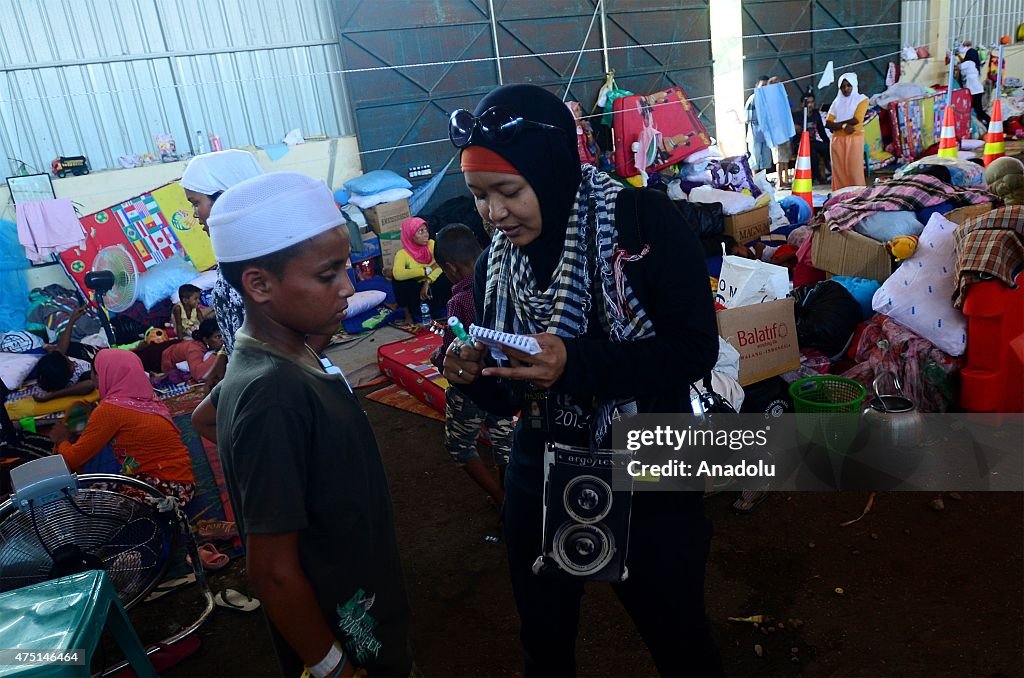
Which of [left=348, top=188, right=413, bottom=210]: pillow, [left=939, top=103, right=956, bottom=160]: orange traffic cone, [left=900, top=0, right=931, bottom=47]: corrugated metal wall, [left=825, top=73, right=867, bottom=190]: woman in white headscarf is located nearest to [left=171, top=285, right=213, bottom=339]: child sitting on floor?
[left=348, top=188, right=413, bottom=210]: pillow

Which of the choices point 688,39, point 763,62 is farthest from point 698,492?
point 763,62

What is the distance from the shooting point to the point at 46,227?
7.05m

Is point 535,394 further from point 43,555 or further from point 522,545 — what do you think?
point 43,555

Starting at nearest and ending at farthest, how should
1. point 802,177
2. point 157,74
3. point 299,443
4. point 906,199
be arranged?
1. point 299,443
2. point 906,199
3. point 157,74
4. point 802,177

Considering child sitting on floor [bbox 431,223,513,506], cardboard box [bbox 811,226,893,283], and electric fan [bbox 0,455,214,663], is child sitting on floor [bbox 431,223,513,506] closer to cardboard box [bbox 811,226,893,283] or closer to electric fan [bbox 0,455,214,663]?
electric fan [bbox 0,455,214,663]

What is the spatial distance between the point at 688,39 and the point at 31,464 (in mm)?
11974

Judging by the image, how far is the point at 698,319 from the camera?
1478 millimetres

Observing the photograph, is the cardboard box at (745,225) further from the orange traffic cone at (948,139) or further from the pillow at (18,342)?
the pillow at (18,342)

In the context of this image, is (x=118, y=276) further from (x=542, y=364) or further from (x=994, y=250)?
(x=994, y=250)

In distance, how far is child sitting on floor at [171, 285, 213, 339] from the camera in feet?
21.5

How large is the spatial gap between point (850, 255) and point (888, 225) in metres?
0.28

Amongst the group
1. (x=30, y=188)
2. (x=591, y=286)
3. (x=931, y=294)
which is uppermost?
(x=30, y=188)

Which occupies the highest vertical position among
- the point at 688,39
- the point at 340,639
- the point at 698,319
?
the point at 688,39

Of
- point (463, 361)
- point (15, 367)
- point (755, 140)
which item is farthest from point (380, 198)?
point (463, 361)
